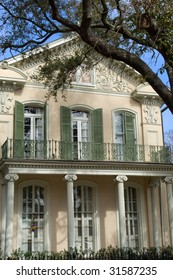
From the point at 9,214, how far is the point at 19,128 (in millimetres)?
3499

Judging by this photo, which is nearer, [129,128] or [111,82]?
[129,128]

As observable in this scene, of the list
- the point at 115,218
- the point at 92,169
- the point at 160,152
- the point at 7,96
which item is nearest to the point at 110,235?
the point at 115,218

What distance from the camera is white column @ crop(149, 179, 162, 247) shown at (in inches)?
634

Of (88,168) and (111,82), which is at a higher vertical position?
(111,82)

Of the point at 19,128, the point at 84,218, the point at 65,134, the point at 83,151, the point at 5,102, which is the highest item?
the point at 5,102

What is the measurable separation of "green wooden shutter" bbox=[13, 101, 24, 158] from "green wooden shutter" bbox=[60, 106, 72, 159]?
1599 mm

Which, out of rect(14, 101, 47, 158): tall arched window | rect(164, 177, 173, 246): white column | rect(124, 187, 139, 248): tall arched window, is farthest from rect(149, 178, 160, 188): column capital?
rect(14, 101, 47, 158): tall arched window

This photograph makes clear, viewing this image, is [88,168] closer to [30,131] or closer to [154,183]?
[30,131]

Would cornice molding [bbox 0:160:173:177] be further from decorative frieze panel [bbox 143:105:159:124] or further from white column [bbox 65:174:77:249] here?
decorative frieze panel [bbox 143:105:159:124]

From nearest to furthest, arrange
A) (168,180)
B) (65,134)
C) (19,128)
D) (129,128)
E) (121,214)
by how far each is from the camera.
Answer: (121,214) < (19,128) < (168,180) < (65,134) < (129,128)

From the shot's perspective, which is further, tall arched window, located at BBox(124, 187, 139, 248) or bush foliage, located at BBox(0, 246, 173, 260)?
tall arched window, located at BBox(124, 187, 139, 248)

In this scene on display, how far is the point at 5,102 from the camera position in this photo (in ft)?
50.9

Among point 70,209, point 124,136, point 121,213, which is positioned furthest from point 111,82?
point 70,209

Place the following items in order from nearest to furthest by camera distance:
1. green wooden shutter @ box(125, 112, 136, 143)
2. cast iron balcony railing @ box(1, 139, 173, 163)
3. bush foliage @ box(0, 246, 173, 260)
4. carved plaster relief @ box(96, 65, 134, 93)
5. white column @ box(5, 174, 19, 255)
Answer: bush foliage @ box(0, 246, 173, 260) < white column @ box(5, 174, 19, 255) < cast iron balcony railing @ box(1, 139, 173, 163) < green wooden shutter @ box(125, 112, 136, 143) < carved plaster relief @ box(96, 65, 134, 93)
